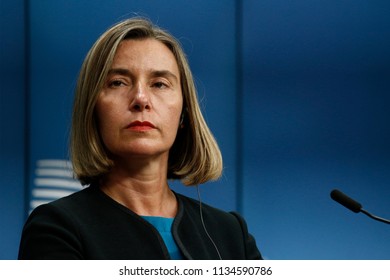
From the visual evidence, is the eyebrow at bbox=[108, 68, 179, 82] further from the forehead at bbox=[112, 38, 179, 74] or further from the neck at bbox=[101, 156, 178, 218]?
the neck at bbox=[101, 156, 178, 218]

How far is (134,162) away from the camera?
1218mm

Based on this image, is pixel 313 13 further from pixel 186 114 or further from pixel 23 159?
pixel 23 159

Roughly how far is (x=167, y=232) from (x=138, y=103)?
0.25m

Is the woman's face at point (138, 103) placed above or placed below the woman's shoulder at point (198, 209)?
above

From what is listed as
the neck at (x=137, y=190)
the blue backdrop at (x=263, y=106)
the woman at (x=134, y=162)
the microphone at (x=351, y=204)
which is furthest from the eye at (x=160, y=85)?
the blue backdrop at (x=263, y=106)

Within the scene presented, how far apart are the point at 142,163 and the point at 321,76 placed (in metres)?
0.92

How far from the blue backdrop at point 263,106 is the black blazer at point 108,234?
2.17ft

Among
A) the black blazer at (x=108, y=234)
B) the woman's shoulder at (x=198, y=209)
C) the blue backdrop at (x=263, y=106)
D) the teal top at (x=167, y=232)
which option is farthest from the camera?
the blue backdrop at (x=263, y=106)

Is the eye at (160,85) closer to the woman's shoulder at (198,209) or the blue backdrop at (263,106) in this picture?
the woman's shoulder at (198,209)

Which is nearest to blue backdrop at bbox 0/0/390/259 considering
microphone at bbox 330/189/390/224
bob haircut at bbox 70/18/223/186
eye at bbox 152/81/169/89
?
bob haircut at bbox 70/18/223/186

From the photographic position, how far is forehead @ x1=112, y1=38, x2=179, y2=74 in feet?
3.94

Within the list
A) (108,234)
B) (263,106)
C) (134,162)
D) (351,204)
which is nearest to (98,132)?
(134,162)

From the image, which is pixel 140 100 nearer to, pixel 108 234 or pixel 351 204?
pixel 108 234

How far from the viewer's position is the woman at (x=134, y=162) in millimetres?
1111
